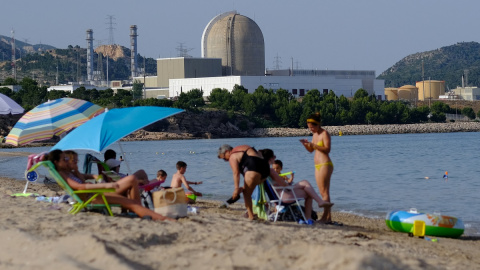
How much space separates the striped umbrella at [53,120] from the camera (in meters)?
13.6

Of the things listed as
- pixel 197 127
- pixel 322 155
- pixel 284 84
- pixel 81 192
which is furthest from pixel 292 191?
pixel 284 84

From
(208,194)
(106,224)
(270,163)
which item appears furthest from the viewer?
(208,194)

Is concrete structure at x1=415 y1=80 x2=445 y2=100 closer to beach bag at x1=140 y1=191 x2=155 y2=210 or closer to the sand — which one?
beach bag at x1=140 y1=191 x2=155 y2=210

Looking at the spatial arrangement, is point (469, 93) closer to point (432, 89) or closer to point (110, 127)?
point (432, 89)

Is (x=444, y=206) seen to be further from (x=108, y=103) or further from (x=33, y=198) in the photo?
(x=108, y=103)

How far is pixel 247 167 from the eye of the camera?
9.88 metres

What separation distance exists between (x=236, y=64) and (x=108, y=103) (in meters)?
22.1

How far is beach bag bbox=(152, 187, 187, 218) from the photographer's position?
928cm

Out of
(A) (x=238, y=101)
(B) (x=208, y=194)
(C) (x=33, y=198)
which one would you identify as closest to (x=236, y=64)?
(A) (x=238, y=101)

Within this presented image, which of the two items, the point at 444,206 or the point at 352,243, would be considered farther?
the point at 444,206

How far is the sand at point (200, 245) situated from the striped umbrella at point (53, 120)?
366 cm

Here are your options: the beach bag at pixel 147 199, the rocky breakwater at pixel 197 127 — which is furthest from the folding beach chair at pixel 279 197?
the rocky breakwater at pixel 197 127

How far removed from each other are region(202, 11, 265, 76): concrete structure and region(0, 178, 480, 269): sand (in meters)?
84.8

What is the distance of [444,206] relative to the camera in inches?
631
